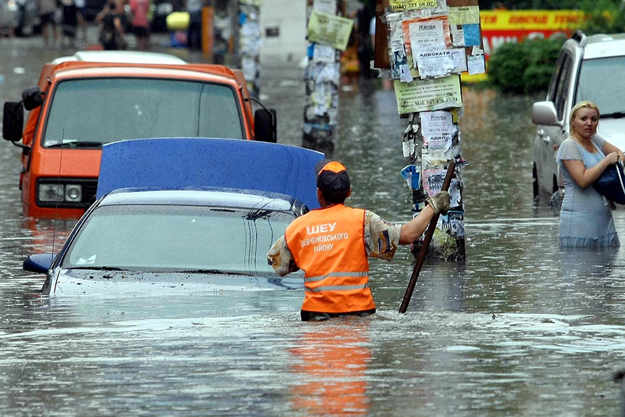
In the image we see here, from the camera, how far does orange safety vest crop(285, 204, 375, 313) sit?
832cm

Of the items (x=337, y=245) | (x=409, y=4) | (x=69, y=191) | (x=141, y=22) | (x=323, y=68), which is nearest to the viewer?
(x=337, y=245)

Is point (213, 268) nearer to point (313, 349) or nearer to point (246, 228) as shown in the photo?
point (246, 228)

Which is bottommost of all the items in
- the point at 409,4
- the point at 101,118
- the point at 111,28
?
the point at 101,118

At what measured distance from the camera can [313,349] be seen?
7941 millimetres

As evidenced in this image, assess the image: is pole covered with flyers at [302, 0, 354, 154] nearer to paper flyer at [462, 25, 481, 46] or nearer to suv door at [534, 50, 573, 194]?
suv door at [534, 50, 573, 194]

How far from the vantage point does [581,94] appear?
621 inches

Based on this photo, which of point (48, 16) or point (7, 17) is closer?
point (48, 16)

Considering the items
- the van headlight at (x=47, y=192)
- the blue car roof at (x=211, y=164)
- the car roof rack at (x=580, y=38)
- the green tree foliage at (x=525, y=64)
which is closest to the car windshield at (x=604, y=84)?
the car roof rack at (x=580, y=38)

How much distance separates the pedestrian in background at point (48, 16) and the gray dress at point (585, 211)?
37394 millimetres

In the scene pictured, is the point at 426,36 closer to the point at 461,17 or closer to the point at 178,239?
the point at 461,17

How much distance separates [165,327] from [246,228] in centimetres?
138

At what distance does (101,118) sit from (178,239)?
18.1ft

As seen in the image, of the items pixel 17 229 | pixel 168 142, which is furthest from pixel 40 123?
pixel 168 142

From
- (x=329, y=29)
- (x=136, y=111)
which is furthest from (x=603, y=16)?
(x=136, y=111)
